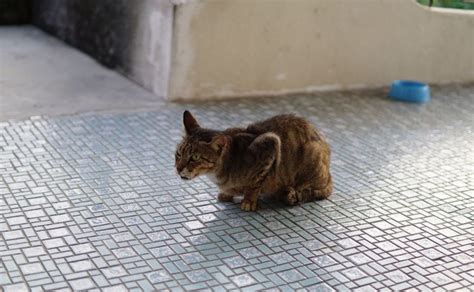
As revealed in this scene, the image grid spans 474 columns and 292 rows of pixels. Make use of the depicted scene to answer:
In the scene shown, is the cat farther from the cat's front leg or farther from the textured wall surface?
the textured wall surface

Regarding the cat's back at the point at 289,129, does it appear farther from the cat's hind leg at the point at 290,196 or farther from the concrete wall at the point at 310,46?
the concrete wall at the point at 310,46

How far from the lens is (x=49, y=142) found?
188 inches

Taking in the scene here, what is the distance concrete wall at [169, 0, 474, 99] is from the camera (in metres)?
5.87

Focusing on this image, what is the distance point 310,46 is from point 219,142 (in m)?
2.90

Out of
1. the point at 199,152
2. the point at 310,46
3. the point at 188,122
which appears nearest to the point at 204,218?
the point at 199,152

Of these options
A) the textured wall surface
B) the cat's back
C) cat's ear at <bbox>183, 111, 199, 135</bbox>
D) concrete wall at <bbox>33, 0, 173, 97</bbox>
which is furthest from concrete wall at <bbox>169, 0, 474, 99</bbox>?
the textured wall surface

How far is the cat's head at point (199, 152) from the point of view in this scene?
367 cm

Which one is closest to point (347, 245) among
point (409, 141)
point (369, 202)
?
point (369, 202)

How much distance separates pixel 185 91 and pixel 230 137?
7.09 feet

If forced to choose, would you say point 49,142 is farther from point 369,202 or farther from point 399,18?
point 399,18

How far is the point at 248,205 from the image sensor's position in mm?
3926

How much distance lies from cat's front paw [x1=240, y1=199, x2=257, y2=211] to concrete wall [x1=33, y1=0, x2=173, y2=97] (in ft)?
7.06

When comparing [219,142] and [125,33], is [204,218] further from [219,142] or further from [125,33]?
[125,33]

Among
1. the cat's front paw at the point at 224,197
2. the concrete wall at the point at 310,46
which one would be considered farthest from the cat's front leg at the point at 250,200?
the concrete wall at the point at 310,46
